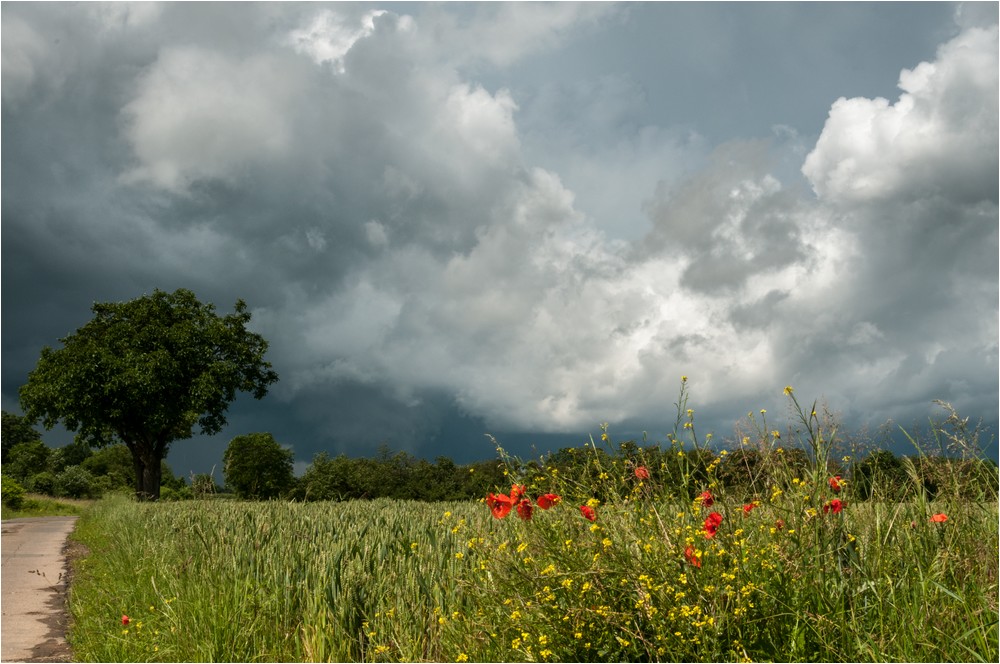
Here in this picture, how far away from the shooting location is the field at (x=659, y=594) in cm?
349

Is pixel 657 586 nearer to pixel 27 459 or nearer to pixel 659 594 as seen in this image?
pixel 659 594

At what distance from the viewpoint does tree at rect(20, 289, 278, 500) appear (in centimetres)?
3269

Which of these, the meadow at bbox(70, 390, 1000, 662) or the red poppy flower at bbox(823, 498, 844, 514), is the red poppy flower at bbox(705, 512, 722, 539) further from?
the red poppy flower at bbox(823, 498, 844, 514)

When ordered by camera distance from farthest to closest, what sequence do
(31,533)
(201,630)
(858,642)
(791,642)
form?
(31,533), (201,630), (791,642), (858,642)

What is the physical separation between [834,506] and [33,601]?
1023 centimetres

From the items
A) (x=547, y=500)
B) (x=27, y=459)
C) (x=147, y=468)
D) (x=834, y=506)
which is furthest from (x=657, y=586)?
(x=27, y=459)

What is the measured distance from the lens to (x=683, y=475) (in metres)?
4.15

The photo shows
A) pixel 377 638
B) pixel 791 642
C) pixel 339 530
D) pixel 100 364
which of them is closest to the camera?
pixel 791 642

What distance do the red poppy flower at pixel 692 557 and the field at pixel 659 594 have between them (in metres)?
0.01

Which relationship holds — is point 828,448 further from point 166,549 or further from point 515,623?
point 166,549

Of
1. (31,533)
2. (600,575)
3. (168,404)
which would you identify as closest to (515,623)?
(600,575)

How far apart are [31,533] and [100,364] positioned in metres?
16.1

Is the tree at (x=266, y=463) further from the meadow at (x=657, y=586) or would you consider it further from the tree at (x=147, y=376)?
the meadow at (x=657, y=586)

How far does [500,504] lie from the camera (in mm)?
4035
